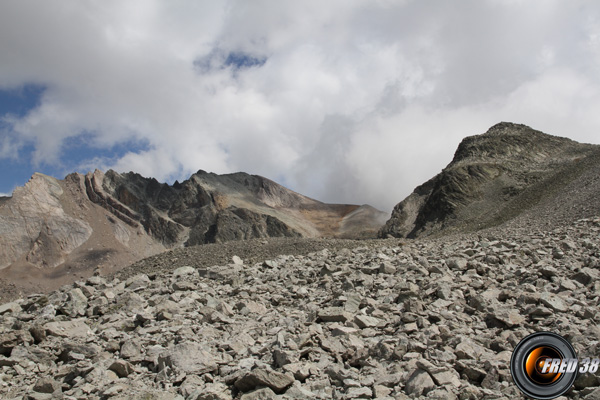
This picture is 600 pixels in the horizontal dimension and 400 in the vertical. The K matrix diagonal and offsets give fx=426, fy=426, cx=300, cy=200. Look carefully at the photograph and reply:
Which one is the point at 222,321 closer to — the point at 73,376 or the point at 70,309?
the point at 73,376

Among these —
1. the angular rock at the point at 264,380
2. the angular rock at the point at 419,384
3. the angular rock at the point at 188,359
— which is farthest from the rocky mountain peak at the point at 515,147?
the angular rock at the point at 264,380

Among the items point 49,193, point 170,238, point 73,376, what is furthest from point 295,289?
point 49,193

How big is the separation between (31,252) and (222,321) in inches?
4489

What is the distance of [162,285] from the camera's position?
433 inches

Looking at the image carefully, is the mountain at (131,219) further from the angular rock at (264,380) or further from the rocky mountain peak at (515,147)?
the angular rock at (264,380)

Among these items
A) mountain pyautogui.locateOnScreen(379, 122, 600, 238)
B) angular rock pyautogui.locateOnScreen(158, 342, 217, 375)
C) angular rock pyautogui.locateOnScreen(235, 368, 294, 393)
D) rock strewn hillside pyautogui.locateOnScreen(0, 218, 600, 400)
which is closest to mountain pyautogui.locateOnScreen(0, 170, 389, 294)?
mountain pyautogui.locateOnScreen(379, 122, 600, 238)

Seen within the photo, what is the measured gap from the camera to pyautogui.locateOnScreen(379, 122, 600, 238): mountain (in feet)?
95.0

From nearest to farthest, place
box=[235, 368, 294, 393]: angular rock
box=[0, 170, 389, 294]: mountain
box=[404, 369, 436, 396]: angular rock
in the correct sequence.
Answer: box=[404, 369, 436, 396]: angular rock → box=[235, 368, 294, 393]: angular rock → box=[0, 170, 389, 294]: mountain

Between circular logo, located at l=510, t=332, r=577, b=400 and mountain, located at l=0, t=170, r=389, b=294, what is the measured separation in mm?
87350

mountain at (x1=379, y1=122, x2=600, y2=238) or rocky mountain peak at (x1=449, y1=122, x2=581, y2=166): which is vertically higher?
rocky mountain peak at (x1=449, y1=122, x2=581, y2=166)

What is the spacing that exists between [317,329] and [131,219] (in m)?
123

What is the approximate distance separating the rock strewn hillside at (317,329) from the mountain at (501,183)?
605 inches

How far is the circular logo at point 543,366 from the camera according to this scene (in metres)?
4.96

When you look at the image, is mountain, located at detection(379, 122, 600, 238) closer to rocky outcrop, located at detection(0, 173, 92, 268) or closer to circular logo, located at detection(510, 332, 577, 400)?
circular logo, located at detection(510, 332, 577, 400)
